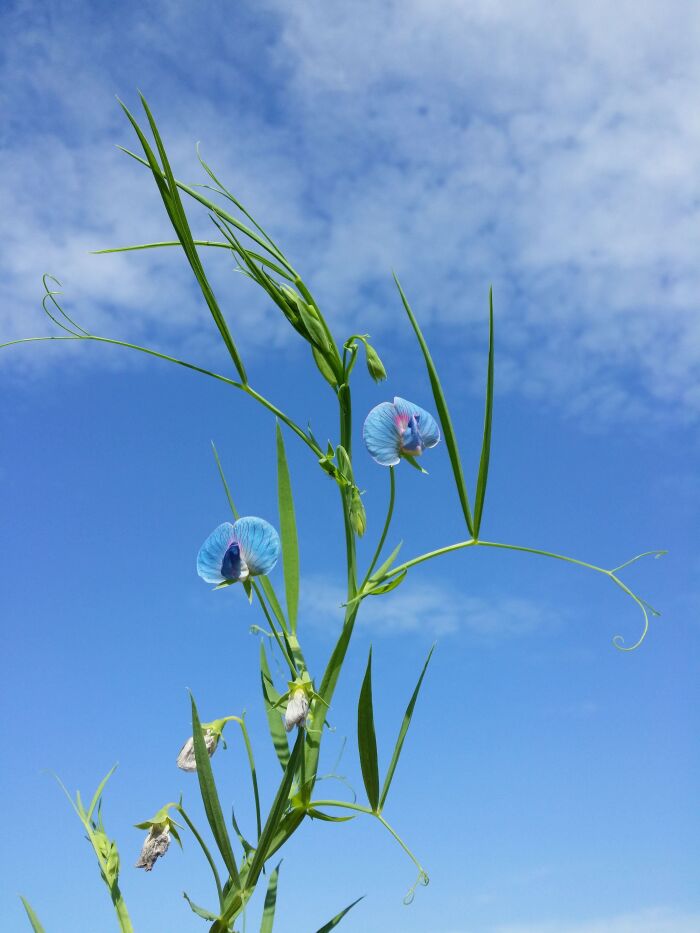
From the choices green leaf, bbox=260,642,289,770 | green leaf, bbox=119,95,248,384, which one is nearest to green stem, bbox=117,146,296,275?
green leaf, bbox=119,95,248,384

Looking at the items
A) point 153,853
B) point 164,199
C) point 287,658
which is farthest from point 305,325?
point 153,853

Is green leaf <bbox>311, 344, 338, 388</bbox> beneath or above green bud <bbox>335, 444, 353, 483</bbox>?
above

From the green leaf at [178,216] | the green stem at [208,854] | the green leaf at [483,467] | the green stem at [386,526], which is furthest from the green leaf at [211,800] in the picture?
the green leaf at [178,216]

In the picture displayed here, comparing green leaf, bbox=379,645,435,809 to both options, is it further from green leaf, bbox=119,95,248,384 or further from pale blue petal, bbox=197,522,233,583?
green leaf, bbox=119,95,248,384

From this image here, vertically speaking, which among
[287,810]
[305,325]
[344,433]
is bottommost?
[287,810]

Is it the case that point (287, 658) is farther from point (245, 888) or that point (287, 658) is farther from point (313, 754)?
point (245, 888)

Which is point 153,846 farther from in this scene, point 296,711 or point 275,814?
point 296,711

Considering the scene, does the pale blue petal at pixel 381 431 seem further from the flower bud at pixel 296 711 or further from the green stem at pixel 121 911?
the green stem at pixel 121 911

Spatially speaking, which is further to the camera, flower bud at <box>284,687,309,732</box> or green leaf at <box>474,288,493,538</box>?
green leaf at <box>474,288,493,538</box>
